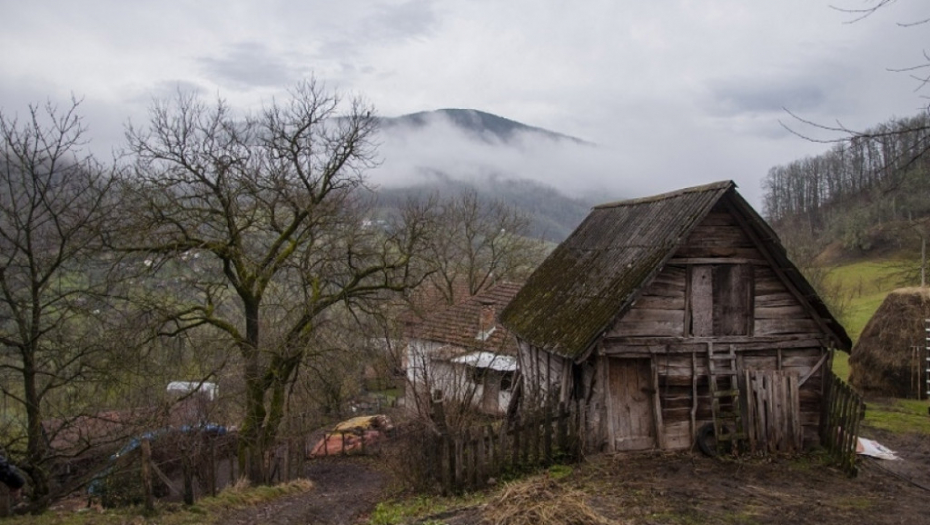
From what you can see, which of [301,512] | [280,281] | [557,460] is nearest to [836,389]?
[557,460]

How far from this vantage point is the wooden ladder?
11836 mm

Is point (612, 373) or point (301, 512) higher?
point (612, 373)

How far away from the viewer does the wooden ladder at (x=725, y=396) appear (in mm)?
11836

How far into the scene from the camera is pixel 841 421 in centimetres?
1153

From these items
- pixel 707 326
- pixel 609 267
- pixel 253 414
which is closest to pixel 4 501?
pixel 253 414

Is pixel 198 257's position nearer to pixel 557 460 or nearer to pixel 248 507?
pixel 248 507

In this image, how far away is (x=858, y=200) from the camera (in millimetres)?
74688

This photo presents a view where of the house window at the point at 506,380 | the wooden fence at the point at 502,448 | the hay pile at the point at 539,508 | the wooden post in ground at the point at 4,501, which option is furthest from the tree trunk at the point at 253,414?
the house window at the point at 506,380

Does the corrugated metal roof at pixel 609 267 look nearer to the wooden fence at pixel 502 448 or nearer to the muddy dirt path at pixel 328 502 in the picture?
the wooden fence at pixel 502 448

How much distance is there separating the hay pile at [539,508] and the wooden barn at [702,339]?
3324 millimetres

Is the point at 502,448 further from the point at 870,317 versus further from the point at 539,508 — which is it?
the point at 870,317

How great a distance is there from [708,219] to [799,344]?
3089 millimetres

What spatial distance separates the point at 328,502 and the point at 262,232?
743 centimetres

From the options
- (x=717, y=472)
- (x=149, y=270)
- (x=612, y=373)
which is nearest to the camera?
(x=717, y=472)
